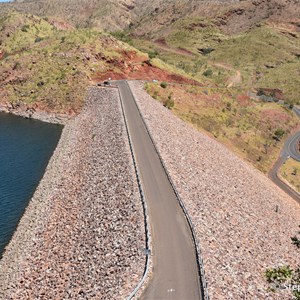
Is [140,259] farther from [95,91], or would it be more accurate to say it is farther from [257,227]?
[95,91]

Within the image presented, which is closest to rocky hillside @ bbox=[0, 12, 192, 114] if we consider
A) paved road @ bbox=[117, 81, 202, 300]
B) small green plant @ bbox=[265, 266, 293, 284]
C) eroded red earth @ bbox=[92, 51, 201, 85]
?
eroded red earth @ bbox=[92, 51, 201, 85]

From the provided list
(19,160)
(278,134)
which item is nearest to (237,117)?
(278,134)

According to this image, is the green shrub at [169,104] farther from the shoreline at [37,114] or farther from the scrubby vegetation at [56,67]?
the shoreline at [37,114]

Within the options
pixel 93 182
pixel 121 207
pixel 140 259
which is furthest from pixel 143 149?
pixel 140 259

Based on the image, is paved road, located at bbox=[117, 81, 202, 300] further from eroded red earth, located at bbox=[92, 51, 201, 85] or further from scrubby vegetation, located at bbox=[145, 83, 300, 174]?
eroded red earth, located at bbox=[92, 51, 201, 85]

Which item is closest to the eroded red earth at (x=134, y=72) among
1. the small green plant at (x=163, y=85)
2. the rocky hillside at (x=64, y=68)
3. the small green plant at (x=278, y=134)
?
the rocky hillside at (x=64, y=68)
